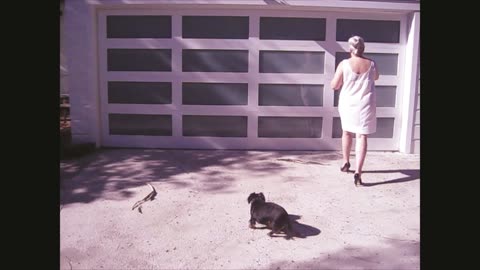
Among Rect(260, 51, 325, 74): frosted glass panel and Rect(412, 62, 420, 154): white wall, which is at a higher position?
Rect(260, 51, 325, 74): frosted glass panel

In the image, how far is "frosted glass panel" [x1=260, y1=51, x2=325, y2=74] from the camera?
6.11 m

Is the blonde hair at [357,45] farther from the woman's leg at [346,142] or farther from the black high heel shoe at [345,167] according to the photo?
the black high heel shoe at [345,167]

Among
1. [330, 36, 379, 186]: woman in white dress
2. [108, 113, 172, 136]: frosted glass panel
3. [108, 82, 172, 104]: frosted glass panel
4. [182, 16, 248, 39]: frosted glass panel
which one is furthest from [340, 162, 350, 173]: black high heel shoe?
[108, 82, 172, 104]: frosted glass panel

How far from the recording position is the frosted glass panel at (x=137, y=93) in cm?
623

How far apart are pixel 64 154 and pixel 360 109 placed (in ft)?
13.5

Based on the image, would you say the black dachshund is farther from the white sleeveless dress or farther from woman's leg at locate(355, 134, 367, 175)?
the white sleeveless dress

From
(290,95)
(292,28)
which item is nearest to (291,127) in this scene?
(290,95)

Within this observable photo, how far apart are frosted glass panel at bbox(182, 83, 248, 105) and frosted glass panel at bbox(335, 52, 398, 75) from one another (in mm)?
1555

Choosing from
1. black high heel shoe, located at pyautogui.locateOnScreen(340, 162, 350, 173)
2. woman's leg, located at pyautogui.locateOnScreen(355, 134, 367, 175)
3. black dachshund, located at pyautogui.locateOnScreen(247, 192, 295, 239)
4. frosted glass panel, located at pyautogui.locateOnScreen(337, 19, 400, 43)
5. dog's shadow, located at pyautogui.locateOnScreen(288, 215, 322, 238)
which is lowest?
dog's shadow, located at pyautogui.locateOnScreen(288, 215, 322, 238)

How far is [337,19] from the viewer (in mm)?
6031

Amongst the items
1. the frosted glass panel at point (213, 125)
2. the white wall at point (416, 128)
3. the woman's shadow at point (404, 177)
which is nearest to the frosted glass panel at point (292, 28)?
the frosted glass panel at point (213, 125)

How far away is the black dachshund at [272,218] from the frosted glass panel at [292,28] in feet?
11.0

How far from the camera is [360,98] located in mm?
4625
